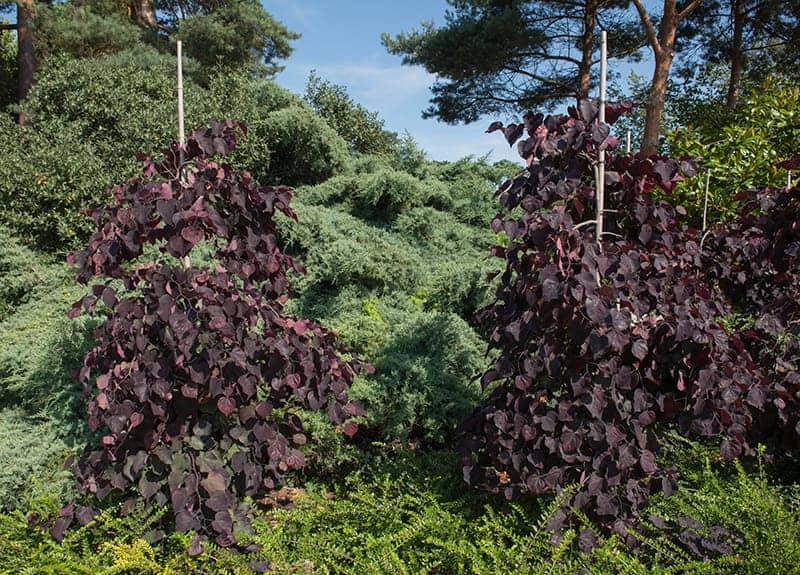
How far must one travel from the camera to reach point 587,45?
1042cm

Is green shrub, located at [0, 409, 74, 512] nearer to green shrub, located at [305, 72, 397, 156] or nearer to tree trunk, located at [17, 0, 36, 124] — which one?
green shrub, located at [305, 72, 397, 156]

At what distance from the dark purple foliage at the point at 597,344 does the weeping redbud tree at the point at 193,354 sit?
73 cm

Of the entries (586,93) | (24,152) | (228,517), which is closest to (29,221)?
(24,152)

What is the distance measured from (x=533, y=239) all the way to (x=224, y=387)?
1.16 meters

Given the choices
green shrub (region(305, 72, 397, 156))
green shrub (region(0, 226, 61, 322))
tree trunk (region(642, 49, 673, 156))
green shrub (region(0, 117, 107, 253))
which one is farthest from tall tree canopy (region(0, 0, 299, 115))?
tree trunk (region(642, 49, 673, 156))

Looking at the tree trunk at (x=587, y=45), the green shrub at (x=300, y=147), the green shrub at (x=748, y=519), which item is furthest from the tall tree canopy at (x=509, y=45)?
the green shrub at (x=748, y=519)

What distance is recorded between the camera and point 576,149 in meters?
1.84

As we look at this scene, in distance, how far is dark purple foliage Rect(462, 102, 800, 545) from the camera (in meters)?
1.81

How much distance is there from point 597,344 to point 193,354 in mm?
1347

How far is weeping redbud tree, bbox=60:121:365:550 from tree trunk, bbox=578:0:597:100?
9.41 m

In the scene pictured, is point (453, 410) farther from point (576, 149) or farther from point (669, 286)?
point (576, 149)

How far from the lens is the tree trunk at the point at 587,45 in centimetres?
1027

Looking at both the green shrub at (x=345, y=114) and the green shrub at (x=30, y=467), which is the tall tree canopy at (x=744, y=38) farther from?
the green shrub at (x=30, y=467)

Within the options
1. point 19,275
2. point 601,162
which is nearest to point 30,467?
point 19,275
